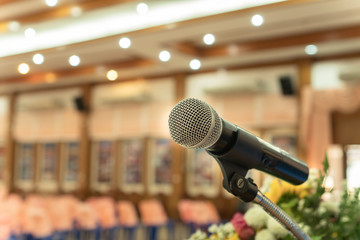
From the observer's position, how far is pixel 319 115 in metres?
7.09

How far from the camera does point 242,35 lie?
6590mm

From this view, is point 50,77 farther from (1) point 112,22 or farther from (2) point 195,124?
(2) point 195,124

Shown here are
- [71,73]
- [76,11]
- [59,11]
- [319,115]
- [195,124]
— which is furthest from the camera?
[71,73]

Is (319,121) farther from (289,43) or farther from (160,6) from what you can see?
(160,6)

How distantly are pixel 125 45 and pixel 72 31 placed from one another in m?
0.77

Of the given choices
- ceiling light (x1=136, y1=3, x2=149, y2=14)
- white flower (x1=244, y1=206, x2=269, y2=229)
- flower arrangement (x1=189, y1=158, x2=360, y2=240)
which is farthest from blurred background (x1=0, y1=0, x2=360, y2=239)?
white flower (x1=244, y1=206, x2=269, y2=229)

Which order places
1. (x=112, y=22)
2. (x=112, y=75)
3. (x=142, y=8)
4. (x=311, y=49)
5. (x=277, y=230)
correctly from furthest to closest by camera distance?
(x=112, y=75) < (x=311, y=49) < (x=112, y=22) < (x=142, y=8) < (x=277, y=230)

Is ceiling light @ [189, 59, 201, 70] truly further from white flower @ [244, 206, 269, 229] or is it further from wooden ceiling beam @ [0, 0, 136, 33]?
white flower @ [244, 206, 269, 229]

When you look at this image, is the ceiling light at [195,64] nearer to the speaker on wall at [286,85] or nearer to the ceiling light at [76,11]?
the speaker on wall at [286,85]

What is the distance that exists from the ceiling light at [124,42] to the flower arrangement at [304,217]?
446 cm

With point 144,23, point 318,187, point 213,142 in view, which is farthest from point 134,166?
point 213,142

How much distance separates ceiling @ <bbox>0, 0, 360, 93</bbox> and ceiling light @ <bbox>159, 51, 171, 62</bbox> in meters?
0.09

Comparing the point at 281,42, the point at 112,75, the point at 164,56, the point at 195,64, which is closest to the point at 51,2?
the point at 164,56

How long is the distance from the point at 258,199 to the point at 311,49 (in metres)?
6.42
